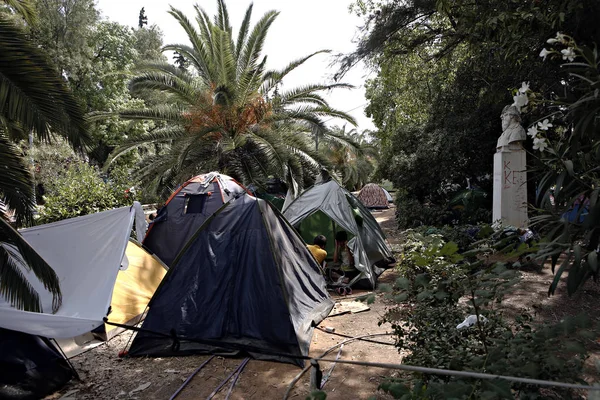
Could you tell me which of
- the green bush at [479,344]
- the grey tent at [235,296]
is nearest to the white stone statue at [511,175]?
the grey tent at [235,296]

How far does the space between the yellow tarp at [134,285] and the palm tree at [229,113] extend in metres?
3.99

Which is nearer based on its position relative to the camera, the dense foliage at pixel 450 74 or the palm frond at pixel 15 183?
the palm frond at pixel 15 183

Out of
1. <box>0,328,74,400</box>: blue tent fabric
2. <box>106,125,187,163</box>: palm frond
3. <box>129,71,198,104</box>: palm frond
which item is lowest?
<box>0,328,74,400</box>: blue tent fabric

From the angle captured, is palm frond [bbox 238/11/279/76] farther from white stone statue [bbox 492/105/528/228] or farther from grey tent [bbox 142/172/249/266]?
white stone statue [bbox 492/105/528/228]

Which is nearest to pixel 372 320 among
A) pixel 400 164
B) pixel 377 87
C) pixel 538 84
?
pixel 538 84

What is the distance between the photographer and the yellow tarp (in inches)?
212

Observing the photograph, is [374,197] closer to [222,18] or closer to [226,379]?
[222,18]

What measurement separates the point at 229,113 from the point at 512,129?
6.30m

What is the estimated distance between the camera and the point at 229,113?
1054 centimetres

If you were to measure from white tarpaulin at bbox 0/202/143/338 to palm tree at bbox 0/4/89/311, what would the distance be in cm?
57

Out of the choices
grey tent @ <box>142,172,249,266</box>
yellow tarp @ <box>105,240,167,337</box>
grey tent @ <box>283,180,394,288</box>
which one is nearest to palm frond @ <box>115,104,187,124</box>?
grey tent @ <box>142,172,249,266</box>

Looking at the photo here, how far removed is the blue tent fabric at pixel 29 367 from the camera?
3562 millimetres

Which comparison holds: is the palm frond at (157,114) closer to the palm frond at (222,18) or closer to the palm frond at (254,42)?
the palm frond at (254,42)

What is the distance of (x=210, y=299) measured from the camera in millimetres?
4855
